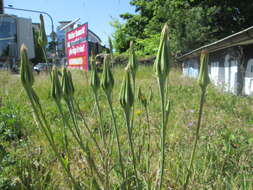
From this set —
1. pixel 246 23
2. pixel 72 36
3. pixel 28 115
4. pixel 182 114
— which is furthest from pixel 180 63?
pixel 28 115

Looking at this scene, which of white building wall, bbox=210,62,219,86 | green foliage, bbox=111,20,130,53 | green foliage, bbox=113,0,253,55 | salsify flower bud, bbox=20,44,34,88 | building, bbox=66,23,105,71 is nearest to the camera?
salsify flower bud, bbox=20,44,34,88

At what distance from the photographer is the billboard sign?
19.1 ft

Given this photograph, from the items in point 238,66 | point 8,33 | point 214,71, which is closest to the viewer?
point 238,66

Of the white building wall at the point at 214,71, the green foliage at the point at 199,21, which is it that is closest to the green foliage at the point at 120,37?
the green foliage at the point at 199,21

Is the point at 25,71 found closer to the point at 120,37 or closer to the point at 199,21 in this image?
the point at 199,21

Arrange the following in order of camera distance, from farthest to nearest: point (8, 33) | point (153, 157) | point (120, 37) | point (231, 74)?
point (120, 37) < point (8, 33) < point (231, 74) < point (153, 157)

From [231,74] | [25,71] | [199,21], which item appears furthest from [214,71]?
[25,71]

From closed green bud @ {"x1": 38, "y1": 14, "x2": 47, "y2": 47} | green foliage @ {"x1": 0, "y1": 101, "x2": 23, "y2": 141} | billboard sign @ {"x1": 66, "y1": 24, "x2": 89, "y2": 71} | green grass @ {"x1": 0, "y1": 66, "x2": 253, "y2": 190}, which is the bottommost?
green grass @ {"x1": 0, "y1": 66, "x2": 253, "y2": 190}

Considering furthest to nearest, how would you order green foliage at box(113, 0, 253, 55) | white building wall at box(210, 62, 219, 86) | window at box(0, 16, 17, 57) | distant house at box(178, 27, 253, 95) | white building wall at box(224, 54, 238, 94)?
window at box(0, 16, 17, 57) < green foliage at box(113, 0, 253, 55) < white building wall at box(210, 62, 219, 86) < white building wall at box(224, 54, 238, 94) < distant house at box(178, 27, 253, 95)

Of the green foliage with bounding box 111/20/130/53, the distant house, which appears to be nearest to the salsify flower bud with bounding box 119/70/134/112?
the distant house

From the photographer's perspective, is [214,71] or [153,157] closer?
[153,157]

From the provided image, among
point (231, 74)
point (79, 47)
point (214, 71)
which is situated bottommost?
point (231, 74)

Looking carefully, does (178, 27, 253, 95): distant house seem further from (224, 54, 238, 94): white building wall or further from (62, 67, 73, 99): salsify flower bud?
(62, 67, 73, 99): salsify flower bud

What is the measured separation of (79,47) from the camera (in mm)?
6211
